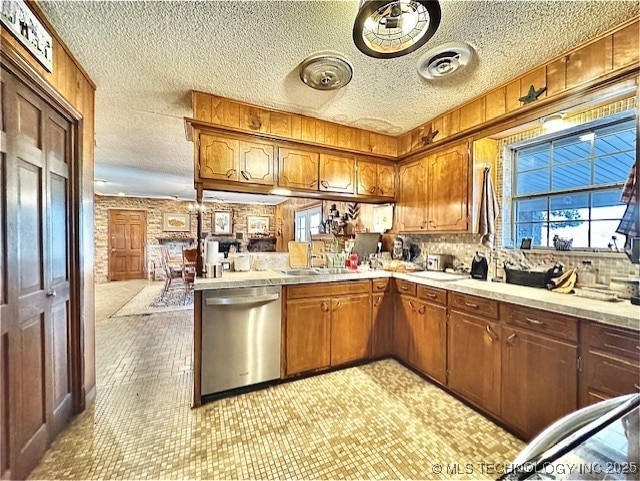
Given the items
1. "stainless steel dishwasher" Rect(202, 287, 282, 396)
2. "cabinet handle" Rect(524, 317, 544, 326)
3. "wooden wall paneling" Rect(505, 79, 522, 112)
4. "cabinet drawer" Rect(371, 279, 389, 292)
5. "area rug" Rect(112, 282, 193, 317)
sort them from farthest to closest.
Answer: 1. "area rug" Rect(112, 282, 193, 317)
2. "cabinet drawer" Rect(371, 279, 389, 292)
3. "stainless steel dishwasher" Rect(202, 287, 282, 396)
4. "wooden wall paneling" Rect(505, 79, 522, 112)
5. "cabinet handle" Rect(524, 317, 544, 326)

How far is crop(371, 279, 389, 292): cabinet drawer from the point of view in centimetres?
275

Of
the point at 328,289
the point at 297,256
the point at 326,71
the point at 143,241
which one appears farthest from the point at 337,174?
the point at 143,241

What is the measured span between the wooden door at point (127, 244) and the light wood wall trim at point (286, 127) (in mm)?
6741

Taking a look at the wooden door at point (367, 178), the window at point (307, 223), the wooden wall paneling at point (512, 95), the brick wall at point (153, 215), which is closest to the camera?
the wooden wall paneling at point (512, 95)

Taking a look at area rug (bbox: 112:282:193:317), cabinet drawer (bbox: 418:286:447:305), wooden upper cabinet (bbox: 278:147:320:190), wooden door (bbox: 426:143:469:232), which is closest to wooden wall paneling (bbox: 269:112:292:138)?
wooden upper cabinet (bbox: 278:147:320:190)

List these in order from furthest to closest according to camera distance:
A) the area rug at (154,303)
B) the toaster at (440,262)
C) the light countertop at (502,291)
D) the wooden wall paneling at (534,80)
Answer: the area rug at (154,303)
the toaster at (440,262)
the wooden wall paneling at (534,80)
the light countertop at (502,291)

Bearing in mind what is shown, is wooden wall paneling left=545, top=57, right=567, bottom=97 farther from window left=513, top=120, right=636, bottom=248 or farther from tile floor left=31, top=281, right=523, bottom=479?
tile floor left=31, top=281, right=523, bottom=479

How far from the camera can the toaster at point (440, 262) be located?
9.59 ft

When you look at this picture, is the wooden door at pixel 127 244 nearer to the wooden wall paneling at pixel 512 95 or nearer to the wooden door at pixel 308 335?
the wooden door at pixel 308 335

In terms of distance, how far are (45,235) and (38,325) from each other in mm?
504

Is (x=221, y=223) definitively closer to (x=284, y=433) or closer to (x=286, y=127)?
(x=286, y=127)

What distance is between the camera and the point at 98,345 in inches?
124

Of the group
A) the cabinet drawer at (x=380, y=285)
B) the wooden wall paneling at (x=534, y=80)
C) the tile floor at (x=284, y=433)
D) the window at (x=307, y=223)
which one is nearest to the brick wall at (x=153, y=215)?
the window at (x=307, y=223)

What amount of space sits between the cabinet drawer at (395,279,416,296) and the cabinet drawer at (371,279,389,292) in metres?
0.11
